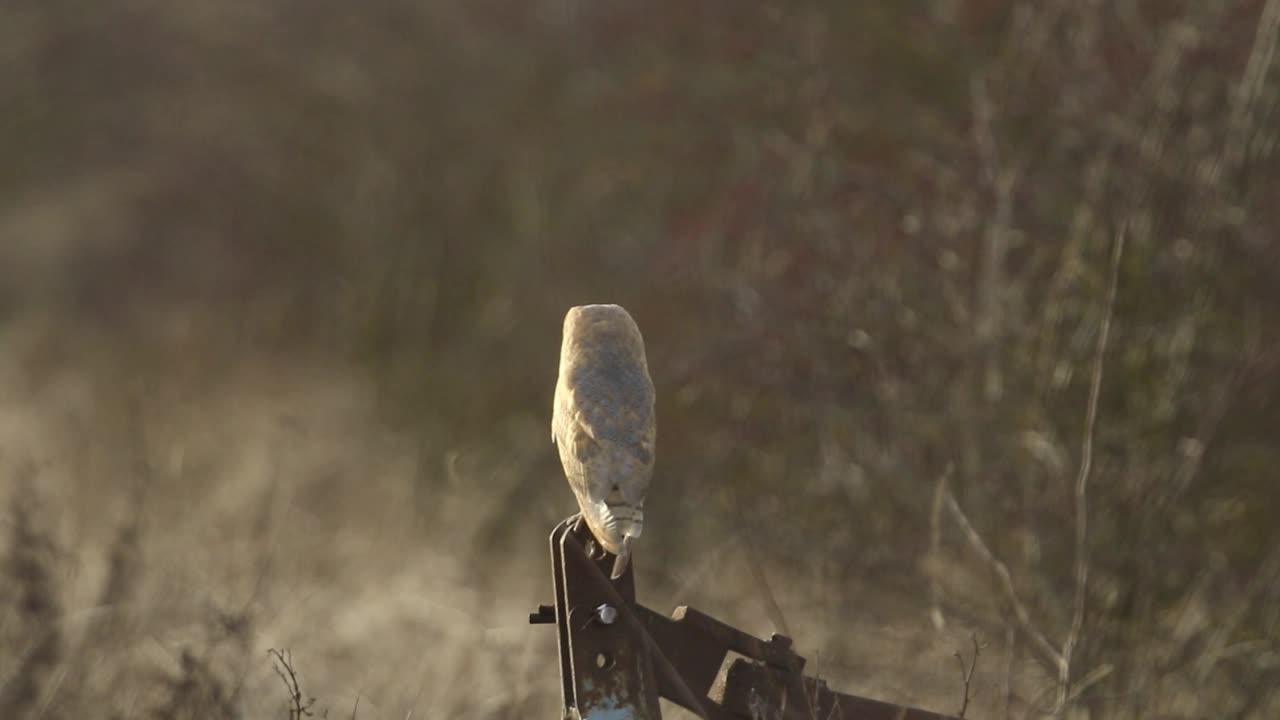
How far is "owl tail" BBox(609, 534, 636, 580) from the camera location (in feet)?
8.48

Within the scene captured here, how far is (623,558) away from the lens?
2.59 meters

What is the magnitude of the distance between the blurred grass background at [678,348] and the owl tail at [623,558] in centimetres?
99

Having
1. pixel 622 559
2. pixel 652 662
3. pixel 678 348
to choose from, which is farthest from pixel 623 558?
pixel 678 348

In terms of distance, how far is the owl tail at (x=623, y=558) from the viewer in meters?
2.59

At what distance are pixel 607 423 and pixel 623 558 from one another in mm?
201

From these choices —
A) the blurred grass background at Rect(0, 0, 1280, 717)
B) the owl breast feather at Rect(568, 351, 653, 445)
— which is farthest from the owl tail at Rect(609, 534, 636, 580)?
the blurred grass background at Rect(0, 0, 1280, 717)

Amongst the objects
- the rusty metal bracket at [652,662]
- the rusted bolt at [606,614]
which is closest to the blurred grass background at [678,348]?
the rusty metal bracket at [652,662]

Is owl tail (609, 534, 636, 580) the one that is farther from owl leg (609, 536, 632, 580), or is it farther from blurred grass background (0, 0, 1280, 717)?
blurred grass background (0, 0, 1280, 717)

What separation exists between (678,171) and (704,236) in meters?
1.26

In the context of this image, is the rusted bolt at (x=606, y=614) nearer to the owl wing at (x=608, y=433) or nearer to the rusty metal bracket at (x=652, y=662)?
the rusty metal bracket at (x=652, y=662)

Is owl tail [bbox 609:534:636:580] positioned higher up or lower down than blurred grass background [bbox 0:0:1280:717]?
lower down

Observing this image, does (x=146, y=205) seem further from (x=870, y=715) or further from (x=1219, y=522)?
(x=870, y=715)

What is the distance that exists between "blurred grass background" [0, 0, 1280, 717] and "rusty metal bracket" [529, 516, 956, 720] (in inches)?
34.7

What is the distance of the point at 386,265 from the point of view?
38.5ft
